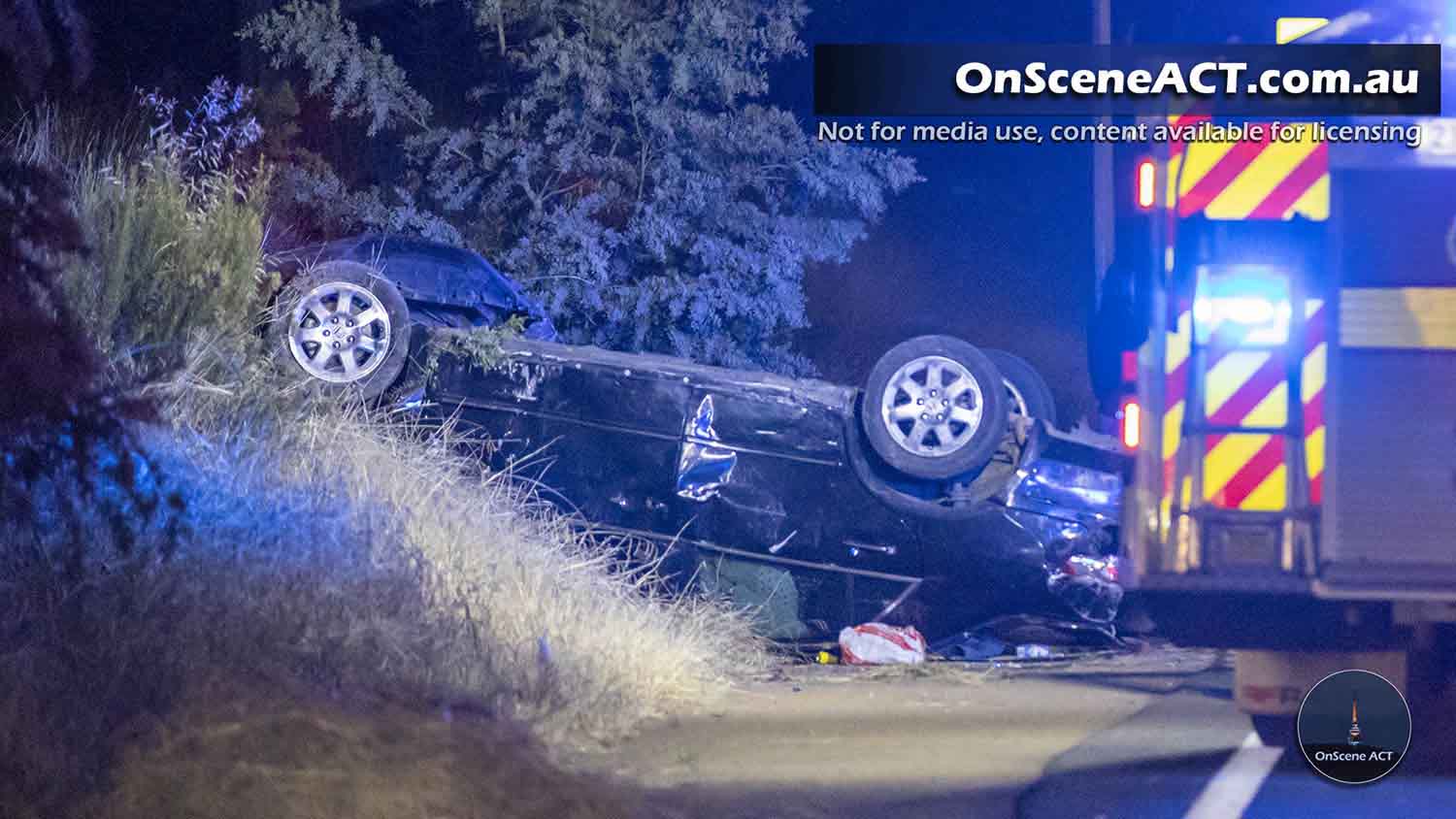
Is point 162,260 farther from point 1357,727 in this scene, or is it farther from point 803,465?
point 1357,727

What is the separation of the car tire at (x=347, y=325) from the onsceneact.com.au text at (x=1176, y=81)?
3522 millimetres

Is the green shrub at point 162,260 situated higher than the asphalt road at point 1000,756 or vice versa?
the green shrub at point 162,260

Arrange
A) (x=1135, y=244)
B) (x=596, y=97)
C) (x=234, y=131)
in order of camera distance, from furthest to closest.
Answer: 1. (x=596, y=97)
2. (x=234, y=131)
3. (x=1135, y=244)

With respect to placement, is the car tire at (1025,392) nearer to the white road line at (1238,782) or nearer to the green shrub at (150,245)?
the white road line at (1238,782)

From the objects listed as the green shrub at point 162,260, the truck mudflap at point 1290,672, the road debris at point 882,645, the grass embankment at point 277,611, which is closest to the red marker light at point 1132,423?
the truck mudflap at point 1290,672

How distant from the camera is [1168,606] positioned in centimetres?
616

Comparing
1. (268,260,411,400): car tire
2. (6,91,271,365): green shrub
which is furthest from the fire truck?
(6,91,271,365): green shrub

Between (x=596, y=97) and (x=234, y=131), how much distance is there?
421cm

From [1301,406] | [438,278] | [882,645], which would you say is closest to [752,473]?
[882,645]

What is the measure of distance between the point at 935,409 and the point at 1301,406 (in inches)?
120

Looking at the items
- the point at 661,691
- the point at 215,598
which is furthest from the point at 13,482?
the point at 661,691

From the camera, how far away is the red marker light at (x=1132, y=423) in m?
6.26

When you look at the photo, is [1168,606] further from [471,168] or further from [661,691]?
[471,168]

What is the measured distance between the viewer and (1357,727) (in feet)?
19.7
